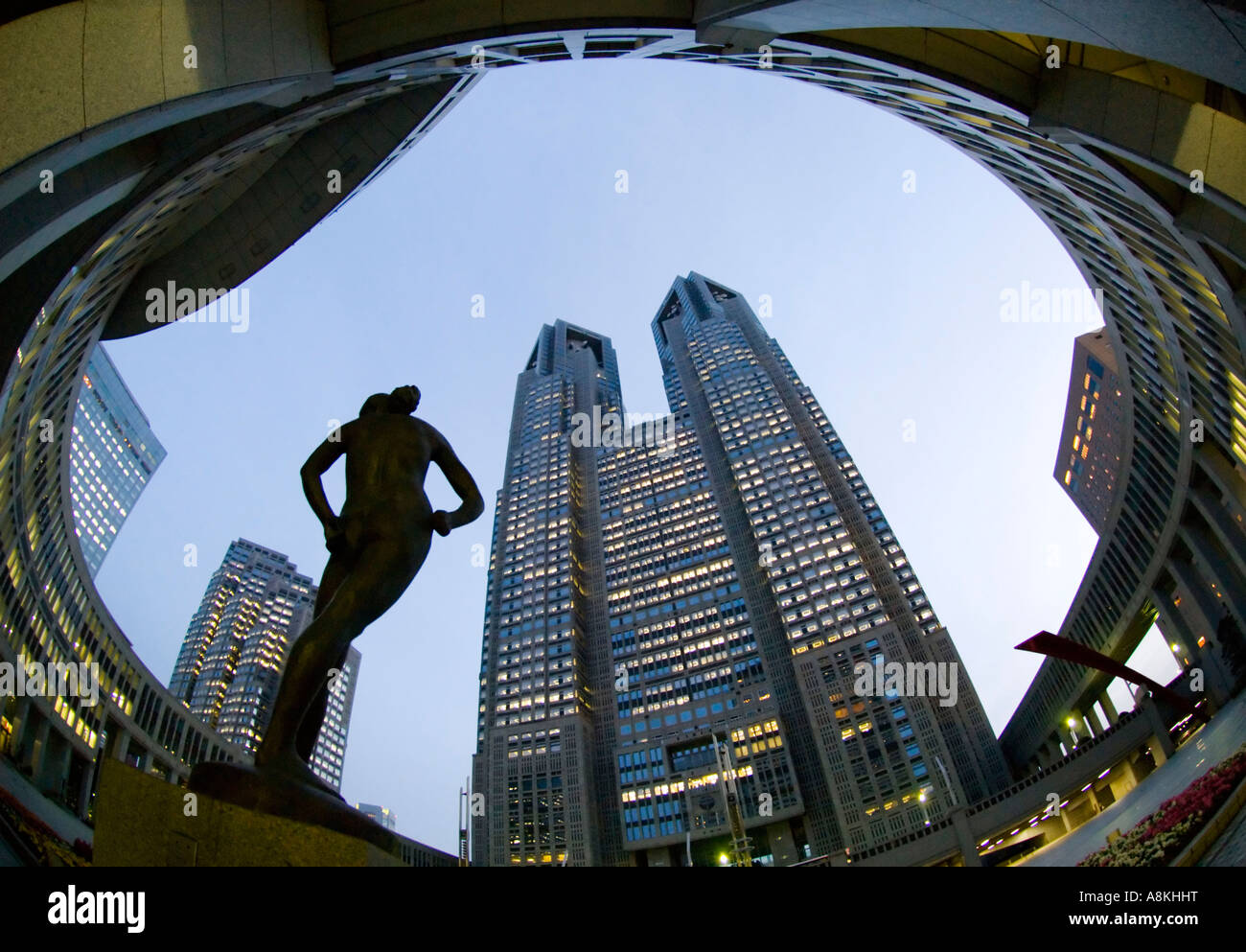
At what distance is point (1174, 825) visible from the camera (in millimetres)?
12180

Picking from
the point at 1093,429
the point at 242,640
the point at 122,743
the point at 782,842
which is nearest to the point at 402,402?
the point at 122,743

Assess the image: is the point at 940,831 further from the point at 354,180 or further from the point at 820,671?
the point at 354,180

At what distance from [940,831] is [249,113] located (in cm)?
5588

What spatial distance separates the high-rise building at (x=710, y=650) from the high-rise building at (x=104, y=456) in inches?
2620

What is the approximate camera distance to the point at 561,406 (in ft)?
469

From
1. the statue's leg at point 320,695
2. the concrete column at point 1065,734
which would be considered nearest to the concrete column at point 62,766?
the statue's leg at point 320,695

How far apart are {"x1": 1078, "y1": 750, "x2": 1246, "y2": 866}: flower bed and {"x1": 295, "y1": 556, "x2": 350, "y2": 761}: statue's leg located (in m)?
12.8

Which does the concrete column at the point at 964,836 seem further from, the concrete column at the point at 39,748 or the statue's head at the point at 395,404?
the concrete column at the point at 39,748

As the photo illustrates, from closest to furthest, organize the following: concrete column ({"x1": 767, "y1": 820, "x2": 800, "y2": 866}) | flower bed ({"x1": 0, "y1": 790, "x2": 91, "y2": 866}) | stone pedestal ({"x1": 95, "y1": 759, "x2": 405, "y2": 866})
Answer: stone pedestal ({"x1": 95, "y1": 759, "x2": 405, "y2": 866}) → flower bed ({"x1": 0, "y1": 790, "x2": 91, "y2": 866}) → concrete column ({"x1": 767, "y1": 820, "x2": 800, "y2": 866})

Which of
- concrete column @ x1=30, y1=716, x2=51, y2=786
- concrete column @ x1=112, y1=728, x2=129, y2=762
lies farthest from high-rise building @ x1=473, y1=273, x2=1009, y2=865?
concrete column @ x1=30, y1=716, x2=51, y2=786

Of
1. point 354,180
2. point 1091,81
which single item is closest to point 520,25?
point 1091,81

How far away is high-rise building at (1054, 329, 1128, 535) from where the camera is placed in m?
77.6
